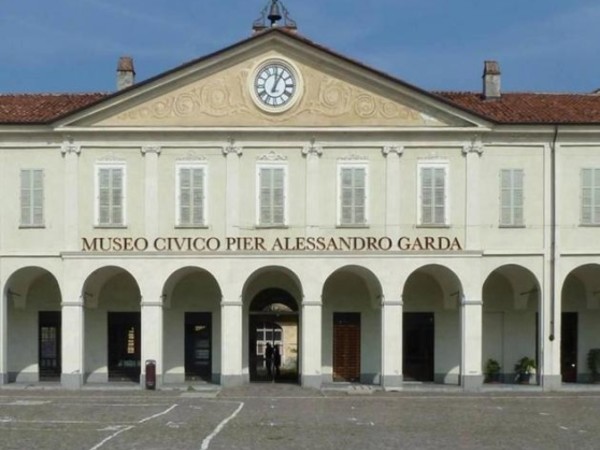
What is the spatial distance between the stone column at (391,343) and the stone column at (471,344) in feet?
6.43

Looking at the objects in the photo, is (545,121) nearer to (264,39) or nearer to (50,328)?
(264,39)

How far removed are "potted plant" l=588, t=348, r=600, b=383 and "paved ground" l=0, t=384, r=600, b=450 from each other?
3382 millimetres

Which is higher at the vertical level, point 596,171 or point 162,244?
point 596,171

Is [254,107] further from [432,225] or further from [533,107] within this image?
[533,107]

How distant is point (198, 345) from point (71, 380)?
15.1 feet

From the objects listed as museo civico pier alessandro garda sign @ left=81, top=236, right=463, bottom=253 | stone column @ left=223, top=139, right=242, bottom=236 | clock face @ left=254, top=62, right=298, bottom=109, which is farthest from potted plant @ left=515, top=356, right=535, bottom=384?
clock face @ left=254, top=62, right=298, bottom=109

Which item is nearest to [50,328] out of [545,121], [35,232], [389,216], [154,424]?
[35,232]

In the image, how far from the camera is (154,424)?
24.2m

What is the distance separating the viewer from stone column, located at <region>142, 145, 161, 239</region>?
34.9m

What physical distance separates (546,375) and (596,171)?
21.7 feet

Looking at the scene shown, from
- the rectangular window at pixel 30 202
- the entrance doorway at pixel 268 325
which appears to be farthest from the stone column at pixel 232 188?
the rectangular window at pixel 30 202

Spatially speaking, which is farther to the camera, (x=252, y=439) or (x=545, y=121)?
(x=545, y=121)

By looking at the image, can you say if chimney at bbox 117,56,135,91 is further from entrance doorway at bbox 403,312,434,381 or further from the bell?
entrance doorway at bbox 403,312,434,381

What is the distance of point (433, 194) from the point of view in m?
35.0
